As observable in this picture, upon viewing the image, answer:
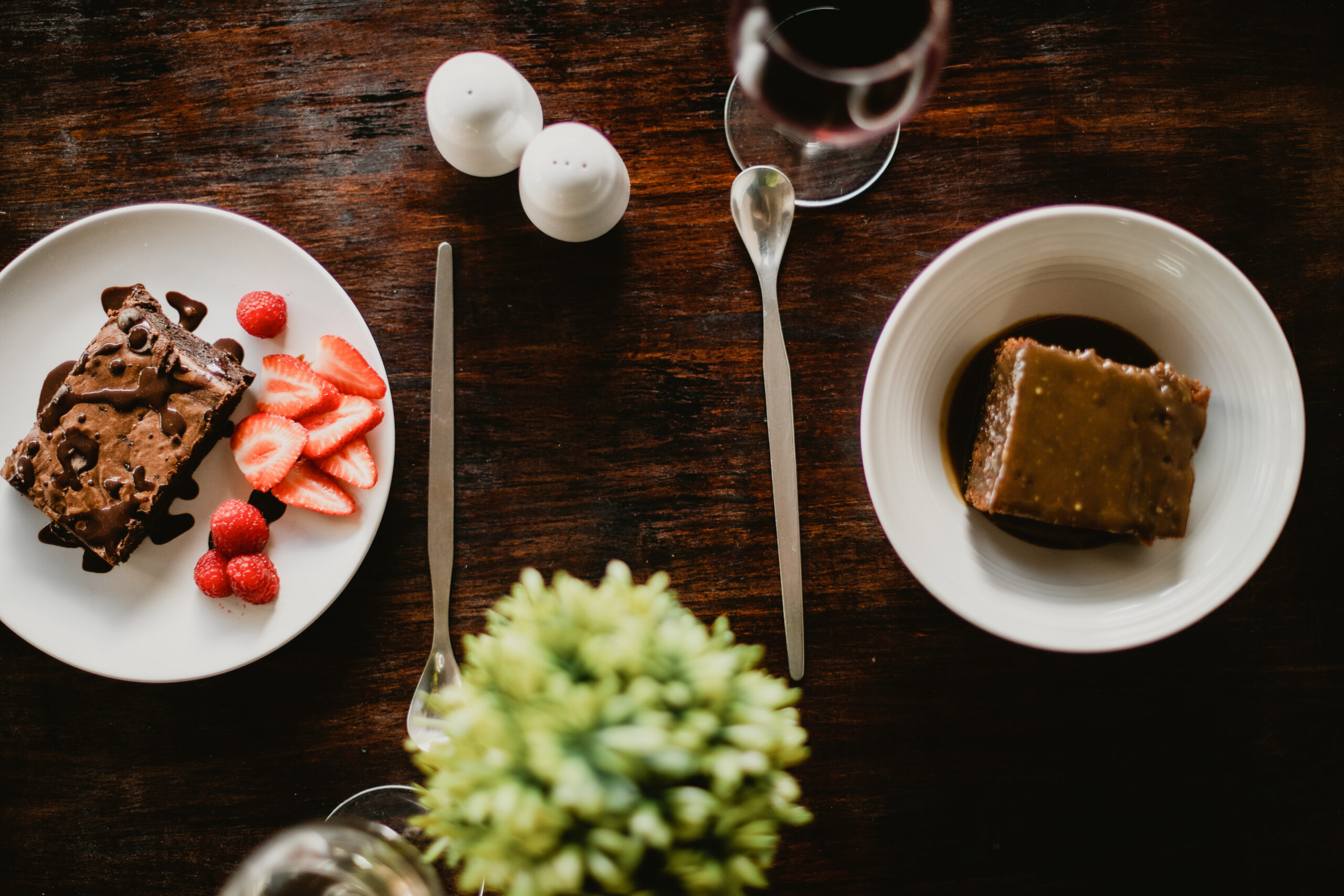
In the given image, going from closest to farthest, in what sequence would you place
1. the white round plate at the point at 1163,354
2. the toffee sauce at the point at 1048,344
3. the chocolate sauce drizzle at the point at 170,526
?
1. the white round plate at the point at 1163,354
2. the toffee sauce at the point at 1048,344
3. the chocolate sauce drizzle at the point at 170,526

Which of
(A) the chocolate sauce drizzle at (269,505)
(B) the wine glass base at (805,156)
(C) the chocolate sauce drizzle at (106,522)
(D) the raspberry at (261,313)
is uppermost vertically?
(B) the wine glass base at (805,156)

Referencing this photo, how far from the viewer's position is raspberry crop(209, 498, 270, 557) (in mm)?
1349

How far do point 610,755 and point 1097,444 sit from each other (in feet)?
3.07

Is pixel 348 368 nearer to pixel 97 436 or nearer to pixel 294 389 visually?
pixel 294 389

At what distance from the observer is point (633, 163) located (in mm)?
1420

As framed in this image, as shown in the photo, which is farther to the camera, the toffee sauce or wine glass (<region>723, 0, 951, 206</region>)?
the toffee sauce

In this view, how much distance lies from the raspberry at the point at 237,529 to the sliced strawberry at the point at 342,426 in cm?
15

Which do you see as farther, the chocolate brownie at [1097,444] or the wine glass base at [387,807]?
the wine glass base at [387,807]

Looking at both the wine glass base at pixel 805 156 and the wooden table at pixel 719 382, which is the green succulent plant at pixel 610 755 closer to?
the wooden table at pixel 719 382

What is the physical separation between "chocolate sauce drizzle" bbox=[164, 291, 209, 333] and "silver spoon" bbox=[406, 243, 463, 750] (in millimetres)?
449

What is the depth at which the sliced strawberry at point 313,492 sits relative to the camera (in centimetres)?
135

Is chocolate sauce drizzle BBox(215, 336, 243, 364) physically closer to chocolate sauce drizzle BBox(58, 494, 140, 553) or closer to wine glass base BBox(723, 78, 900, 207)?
chocolate sauce drizzle BBox(58, 494, 140, 553)

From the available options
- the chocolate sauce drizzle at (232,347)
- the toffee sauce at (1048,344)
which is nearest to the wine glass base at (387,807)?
the chocolate sauce drizzle at (232,347)

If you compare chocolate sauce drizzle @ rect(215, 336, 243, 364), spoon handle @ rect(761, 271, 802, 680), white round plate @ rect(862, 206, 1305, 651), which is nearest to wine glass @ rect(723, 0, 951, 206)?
white round plate @ rect(862, 206, 1305, 651)
